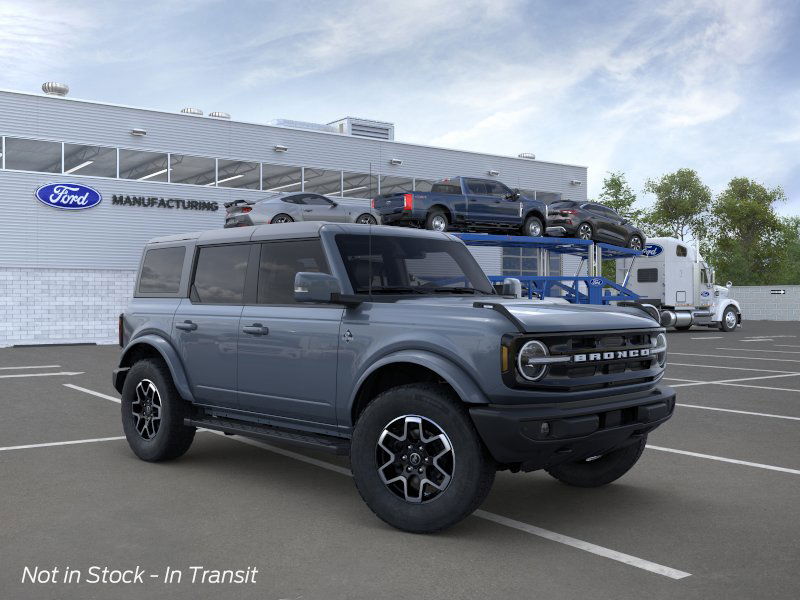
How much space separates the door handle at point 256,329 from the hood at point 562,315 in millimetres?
1169

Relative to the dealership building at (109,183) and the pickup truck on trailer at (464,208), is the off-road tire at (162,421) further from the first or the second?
A: the dealership building at (109,183)

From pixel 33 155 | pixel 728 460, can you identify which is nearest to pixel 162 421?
pixel 728 460

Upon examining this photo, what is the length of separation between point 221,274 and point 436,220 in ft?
43.8

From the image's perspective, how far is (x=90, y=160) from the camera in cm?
2775

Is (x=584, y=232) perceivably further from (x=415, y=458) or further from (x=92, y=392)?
(x=415, y=458)

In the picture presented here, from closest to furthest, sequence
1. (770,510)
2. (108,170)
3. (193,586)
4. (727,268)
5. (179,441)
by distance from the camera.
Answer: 1. (193,586)
2. (770,510)
3. (179,441)
4. (108,170)
5. (727,268)

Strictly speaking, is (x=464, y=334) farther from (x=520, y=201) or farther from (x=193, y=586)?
(x=520, y=201)

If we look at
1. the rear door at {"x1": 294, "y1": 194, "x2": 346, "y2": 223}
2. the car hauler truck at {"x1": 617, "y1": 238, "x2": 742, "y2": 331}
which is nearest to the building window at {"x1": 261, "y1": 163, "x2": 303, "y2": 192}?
the rear door at {"x1": 294, "y1": 194, "x2": 346, "y2": 223}

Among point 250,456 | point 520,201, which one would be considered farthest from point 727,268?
point 250,456

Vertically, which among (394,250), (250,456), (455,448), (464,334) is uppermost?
(394,250)

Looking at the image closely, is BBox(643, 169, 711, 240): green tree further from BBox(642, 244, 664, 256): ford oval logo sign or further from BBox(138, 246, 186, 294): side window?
BBox(138, 246, 186, 294): side window

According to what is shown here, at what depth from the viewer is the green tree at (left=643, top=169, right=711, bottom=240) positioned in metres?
72.4

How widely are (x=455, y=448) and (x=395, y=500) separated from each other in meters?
0.55

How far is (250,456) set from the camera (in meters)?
7.34
